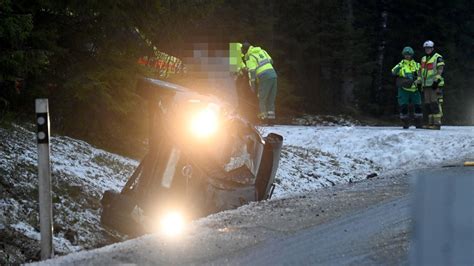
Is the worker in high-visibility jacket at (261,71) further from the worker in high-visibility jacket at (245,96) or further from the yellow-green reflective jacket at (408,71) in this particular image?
the yellow-green reflective jacket at (408,71)

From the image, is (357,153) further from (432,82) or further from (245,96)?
(432,82)

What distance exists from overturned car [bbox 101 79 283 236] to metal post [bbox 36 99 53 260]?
4.35ft

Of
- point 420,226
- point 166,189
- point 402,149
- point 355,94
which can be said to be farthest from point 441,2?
point 420,226

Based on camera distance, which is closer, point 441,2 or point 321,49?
point 321,49

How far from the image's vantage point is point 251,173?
662 cm

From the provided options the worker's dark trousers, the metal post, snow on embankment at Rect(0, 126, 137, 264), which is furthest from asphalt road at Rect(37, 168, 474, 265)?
the worker's dark trousers

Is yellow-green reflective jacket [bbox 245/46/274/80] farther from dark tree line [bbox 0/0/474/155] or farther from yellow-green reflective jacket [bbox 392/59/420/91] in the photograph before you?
yellow-green reflective jacket [bbox 392/59/420/91]

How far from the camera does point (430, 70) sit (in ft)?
50.1

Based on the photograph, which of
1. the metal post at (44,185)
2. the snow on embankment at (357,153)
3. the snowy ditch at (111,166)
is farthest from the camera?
the snow on embankment at (357,153)

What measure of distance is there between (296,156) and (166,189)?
6299 millimetres

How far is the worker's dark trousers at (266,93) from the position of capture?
13750 millimetres

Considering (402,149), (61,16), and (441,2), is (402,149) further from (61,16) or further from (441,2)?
(441,2)

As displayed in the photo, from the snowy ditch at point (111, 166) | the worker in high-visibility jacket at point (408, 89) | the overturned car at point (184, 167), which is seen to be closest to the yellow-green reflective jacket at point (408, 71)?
the worker in high-visibility jacket at point (408, 89)

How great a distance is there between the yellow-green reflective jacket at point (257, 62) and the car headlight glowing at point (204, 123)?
25.0 ft
